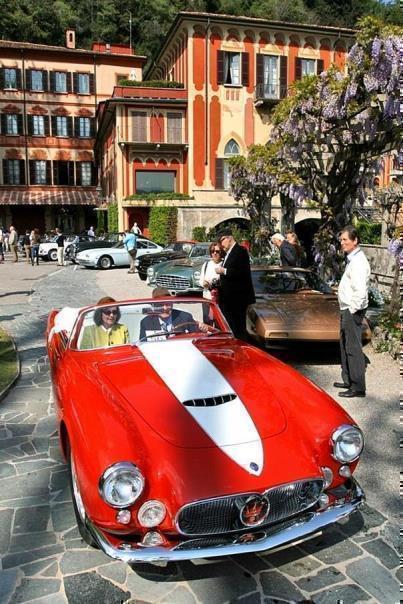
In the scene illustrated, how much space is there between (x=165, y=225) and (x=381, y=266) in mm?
19765

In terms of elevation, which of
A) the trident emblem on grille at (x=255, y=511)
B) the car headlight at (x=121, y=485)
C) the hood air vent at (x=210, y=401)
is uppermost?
the hood air vent at (x=210, y=401)

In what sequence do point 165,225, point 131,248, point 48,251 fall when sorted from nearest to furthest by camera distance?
point 131,248, point 48,251, point 165,225

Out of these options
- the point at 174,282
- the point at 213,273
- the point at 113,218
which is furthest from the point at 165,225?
the point at 213,273

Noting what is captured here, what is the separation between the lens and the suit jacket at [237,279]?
7.19 m

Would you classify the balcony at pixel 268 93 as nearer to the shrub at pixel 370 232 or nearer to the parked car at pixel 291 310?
the shrub at pixel 370 232

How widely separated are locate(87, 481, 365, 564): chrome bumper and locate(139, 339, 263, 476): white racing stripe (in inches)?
14.1

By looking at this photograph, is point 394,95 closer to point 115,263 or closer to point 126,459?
point 126,459

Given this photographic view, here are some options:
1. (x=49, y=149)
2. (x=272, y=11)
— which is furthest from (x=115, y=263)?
(x=272, y=11)

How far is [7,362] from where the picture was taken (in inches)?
303

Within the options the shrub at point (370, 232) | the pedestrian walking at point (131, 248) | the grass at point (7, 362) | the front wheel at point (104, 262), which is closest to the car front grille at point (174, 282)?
the grass at point (7, 362)

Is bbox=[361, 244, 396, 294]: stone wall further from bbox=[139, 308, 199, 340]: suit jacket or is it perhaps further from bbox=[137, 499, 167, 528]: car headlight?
bbox=[137, 499, 167, 528]: car headlight

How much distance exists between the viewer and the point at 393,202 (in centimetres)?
1225

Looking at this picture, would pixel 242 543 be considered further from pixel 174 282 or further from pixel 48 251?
pixel 48 251

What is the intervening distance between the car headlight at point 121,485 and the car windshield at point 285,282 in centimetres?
624
